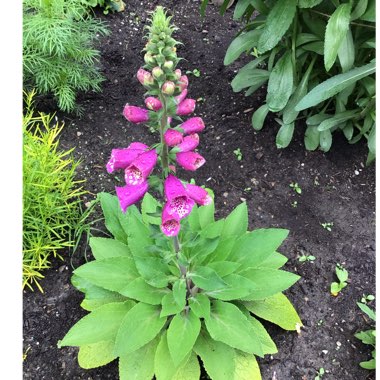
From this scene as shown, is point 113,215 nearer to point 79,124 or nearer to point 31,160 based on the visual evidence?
point 31,160

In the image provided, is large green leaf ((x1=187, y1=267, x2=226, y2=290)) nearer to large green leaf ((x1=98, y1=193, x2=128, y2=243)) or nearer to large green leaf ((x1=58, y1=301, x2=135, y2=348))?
large green leaf ((x1=58, y1=301, x2=135, y2=348))

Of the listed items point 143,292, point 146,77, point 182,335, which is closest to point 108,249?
point 143,292

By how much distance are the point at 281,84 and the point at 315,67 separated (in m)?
0.35

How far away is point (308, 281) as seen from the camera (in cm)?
281

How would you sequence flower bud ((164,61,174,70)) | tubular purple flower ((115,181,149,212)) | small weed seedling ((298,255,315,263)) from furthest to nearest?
small weed seedling ((298,255,315,263)) < tubular purple flower ((115,181,149,212)) < flower bud ((164,61,174,70))

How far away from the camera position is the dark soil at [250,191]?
2574 mm

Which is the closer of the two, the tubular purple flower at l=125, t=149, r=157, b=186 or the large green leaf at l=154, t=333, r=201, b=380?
the tubular purple flower at l=125, t=149, r=157, b=186

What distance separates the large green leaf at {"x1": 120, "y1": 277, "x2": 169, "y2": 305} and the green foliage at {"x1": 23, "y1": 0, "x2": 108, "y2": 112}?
1.54 m

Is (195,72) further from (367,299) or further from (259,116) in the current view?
(367,299)

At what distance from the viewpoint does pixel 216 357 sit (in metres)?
2.24

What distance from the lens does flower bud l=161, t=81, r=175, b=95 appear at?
59.1 inches

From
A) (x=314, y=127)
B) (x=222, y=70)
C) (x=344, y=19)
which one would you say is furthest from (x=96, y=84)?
(x=344, y=19)

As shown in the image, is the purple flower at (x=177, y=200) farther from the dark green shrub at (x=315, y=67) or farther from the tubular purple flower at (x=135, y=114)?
the dark green shrub at (x=315, y=67)

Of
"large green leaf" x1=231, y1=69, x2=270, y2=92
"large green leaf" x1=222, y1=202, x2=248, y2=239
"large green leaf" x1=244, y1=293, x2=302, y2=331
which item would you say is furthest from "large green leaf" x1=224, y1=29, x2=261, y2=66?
"large green leaf" x1=244, y1=293, x2=302, y2=331
